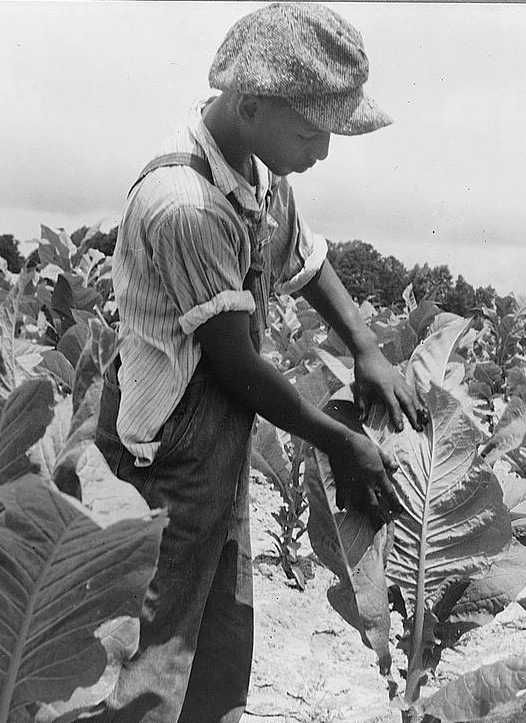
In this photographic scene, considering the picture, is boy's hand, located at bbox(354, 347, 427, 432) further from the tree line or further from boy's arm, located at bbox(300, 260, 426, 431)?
the tree line

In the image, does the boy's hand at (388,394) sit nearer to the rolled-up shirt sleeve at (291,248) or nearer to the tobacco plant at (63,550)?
the rolled-up shirt sleeve at (291,248)

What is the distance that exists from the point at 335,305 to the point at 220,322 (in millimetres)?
541

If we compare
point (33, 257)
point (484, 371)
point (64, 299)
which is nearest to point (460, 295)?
point (33, 257)

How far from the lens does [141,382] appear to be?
167 cm

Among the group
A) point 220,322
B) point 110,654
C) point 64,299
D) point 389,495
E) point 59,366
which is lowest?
point 110,654

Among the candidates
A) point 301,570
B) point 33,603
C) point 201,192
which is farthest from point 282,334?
point 33,603

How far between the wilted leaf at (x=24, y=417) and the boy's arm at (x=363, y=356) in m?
0.84

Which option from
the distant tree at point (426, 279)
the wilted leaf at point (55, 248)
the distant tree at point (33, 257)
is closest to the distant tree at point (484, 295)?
the distant tree at point (426, 279)

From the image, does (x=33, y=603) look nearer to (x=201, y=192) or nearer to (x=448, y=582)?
(x=201, y=192)

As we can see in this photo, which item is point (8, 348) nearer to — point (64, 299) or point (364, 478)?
point (364, 478)

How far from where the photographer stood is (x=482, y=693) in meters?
1.34

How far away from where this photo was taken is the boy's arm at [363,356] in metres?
1.73

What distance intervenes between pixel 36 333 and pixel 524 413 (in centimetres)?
345

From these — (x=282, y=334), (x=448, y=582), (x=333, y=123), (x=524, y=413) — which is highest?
(x=282, y=334)
